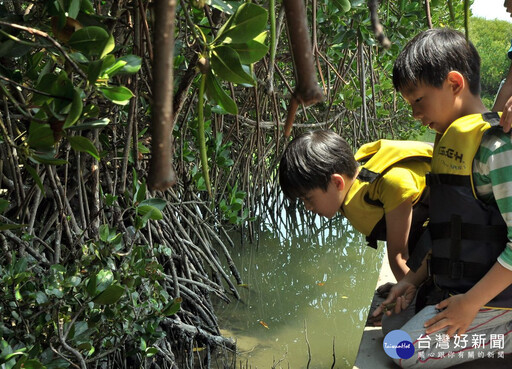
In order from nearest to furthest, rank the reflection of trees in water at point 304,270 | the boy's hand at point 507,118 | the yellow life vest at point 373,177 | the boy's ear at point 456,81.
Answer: the boy's hand at point 507,118 < the boy's ear at point 456,81 < the yellow life vest at point 373,177 < the reflection of trees in water at point 304,270

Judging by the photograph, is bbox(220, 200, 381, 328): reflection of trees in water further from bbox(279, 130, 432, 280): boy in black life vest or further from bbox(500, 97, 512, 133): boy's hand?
bbox(500, 97, 512, 133): boy's hand

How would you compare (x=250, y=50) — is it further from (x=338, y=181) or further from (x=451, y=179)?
(x=338, y=181)

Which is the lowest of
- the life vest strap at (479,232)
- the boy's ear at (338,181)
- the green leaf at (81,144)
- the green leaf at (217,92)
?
the life vest strap at (479,232)

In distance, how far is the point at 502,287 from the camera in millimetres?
1467

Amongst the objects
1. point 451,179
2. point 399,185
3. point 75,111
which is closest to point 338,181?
point 399,185

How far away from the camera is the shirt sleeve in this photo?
6.14 ft

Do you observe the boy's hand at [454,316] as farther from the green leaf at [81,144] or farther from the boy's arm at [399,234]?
the green leaf at [81,144]

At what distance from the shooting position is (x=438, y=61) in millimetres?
1659

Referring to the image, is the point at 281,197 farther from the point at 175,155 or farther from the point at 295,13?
the point at 295,13

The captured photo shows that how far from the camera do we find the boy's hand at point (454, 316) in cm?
152

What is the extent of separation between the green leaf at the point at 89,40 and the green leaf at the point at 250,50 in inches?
9.7

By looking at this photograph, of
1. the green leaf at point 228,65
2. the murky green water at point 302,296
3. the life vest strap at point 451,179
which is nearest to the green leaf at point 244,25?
the green leaf at point 228,65

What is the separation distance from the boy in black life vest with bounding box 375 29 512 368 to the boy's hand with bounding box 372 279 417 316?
0.46 ft

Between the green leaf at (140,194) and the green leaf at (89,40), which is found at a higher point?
the green leaf at (89,40)
